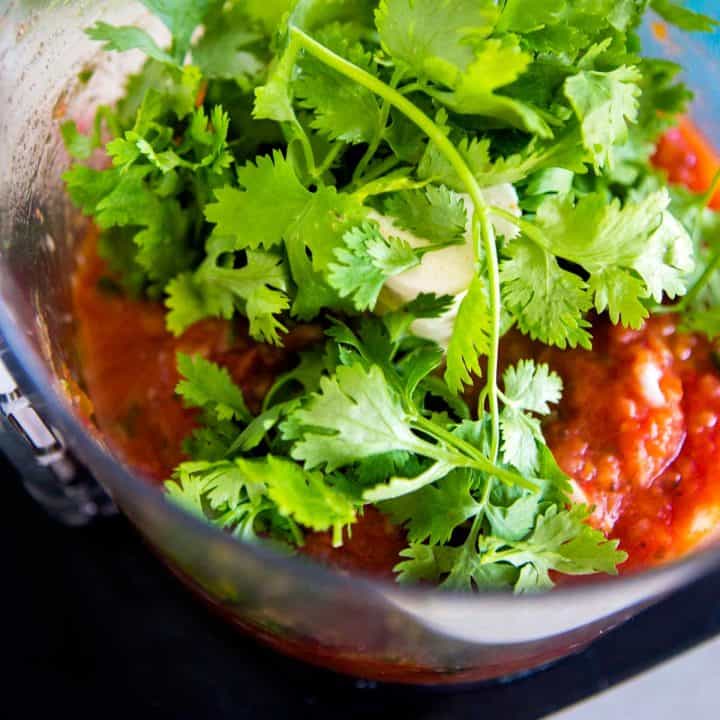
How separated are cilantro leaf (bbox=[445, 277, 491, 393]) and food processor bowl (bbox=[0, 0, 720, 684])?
0.22 meters

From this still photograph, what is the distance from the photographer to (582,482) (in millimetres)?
1012

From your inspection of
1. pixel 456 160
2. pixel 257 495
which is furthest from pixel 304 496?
pixel 456 160

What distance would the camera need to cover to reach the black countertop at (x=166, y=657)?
3.51 ft

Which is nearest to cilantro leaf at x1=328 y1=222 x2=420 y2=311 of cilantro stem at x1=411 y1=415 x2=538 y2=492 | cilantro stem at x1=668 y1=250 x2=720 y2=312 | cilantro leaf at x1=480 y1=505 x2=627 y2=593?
cilantro stem at x1=411 y1=415 x2=538 y2=492


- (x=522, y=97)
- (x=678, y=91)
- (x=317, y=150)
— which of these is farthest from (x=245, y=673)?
(x=678, y=91)

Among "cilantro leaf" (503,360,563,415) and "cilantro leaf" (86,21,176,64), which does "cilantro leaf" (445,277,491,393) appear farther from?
"cilantro leaf" (86,21,176,64)

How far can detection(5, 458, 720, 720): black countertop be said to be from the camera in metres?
1.07

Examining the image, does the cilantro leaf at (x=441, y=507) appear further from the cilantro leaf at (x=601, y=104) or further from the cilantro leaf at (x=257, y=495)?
the cilantro leaf at (x=601, y=104)

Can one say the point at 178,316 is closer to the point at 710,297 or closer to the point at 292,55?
the point at 292,55

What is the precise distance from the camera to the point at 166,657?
3.59 feet

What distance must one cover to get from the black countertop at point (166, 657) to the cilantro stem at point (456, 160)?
14.8 inches

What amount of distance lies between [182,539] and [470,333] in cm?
29

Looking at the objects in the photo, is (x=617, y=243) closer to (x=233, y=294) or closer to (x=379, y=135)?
(x=379, y=135)

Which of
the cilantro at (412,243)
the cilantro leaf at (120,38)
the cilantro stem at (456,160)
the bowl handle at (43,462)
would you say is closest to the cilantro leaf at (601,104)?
the cilantro at (412,243)
